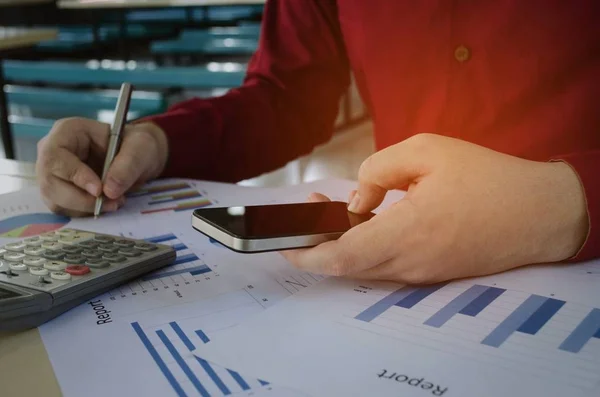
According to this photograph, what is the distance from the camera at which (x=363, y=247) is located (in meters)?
0.44

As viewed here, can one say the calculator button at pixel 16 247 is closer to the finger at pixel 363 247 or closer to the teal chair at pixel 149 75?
the finger at pixel 363 247

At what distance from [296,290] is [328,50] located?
566 mm

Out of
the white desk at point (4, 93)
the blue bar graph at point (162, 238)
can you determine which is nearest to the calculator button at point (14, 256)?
the blue bar graph at point (162, 238)

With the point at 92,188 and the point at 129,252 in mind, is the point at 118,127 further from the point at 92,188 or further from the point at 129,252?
the point at 129,252

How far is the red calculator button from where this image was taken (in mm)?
472

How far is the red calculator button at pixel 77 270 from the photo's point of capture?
472 millimetres

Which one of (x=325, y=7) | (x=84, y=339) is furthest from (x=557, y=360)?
(x=325, y=7)

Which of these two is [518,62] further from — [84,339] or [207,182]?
[84,339]

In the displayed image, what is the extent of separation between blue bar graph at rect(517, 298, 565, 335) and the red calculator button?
11.7 inches

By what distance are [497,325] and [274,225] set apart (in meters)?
0.17

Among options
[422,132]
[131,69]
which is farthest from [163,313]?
[131,69]

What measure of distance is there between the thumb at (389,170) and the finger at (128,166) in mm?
286

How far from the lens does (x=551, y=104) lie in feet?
2.47

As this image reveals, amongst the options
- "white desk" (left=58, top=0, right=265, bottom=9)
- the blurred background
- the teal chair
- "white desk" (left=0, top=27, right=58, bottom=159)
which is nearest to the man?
the blurred background
